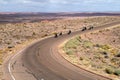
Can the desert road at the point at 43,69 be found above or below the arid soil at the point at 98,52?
above

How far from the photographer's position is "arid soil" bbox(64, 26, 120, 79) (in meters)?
32.2

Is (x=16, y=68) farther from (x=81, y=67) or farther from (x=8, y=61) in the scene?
(x=81, y=67)

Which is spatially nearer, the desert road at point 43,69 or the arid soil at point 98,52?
the desert road at point 43,69

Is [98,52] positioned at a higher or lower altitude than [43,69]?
lower

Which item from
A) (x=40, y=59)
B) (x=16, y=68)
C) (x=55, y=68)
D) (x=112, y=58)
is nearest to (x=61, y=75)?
(x=55, y=68)

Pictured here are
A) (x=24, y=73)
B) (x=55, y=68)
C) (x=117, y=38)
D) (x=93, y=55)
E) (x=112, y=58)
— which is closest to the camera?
(x=24, y=73)

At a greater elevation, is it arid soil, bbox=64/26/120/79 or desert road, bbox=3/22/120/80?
desert road, bbox=3/22/120/80

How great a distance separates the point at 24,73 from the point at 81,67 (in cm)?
692

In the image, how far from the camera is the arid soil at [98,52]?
32219 millimetres

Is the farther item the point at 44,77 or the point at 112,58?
the point at 112,58

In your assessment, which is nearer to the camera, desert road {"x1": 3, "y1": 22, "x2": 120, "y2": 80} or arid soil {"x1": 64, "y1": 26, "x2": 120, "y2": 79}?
desert road {"x1": 3, "y1": 22, "x2": 120, "y2": 80}

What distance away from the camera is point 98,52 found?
47.8 m

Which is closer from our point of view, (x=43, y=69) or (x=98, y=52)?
(x=43, y=69)

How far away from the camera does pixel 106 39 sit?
69.1m
